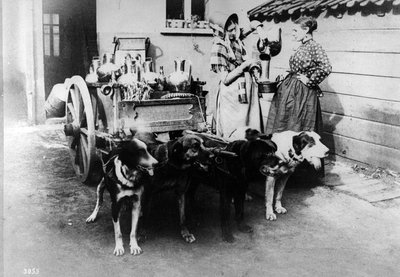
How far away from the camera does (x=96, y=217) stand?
427 centimetres

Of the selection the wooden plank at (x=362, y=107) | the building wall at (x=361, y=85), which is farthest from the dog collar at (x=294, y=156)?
the wooden plank at (x=362, y=107)

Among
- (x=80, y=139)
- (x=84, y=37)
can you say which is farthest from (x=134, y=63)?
(x=84, y=37)

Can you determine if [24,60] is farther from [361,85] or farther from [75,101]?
[361,85]

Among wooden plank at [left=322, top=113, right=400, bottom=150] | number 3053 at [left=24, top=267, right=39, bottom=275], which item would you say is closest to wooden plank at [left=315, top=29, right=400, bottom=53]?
wooden plank at [left=322, top=113, right=400, bottom=150]

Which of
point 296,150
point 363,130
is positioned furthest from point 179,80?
point 363,130

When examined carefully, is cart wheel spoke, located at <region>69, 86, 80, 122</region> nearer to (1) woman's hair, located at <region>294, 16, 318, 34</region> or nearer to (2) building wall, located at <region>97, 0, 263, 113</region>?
(1) woman's hair, located at <region>294, 16, 318, 34</region>

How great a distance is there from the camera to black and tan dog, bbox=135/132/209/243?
143 inches

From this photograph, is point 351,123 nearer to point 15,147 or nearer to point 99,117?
point 99,117

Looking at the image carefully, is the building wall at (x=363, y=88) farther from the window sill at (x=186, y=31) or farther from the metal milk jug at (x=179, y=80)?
the window sill at (x=186, y=31)

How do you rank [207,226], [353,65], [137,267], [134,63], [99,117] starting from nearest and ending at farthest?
[137,267]
[207,226]
[134,63]
[99,117]
[353,65]

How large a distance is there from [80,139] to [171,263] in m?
2.15

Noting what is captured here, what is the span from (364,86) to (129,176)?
3871mm

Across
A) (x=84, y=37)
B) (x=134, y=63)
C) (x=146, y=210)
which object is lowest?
(x=146, y=210)

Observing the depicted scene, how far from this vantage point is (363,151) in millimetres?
6230
